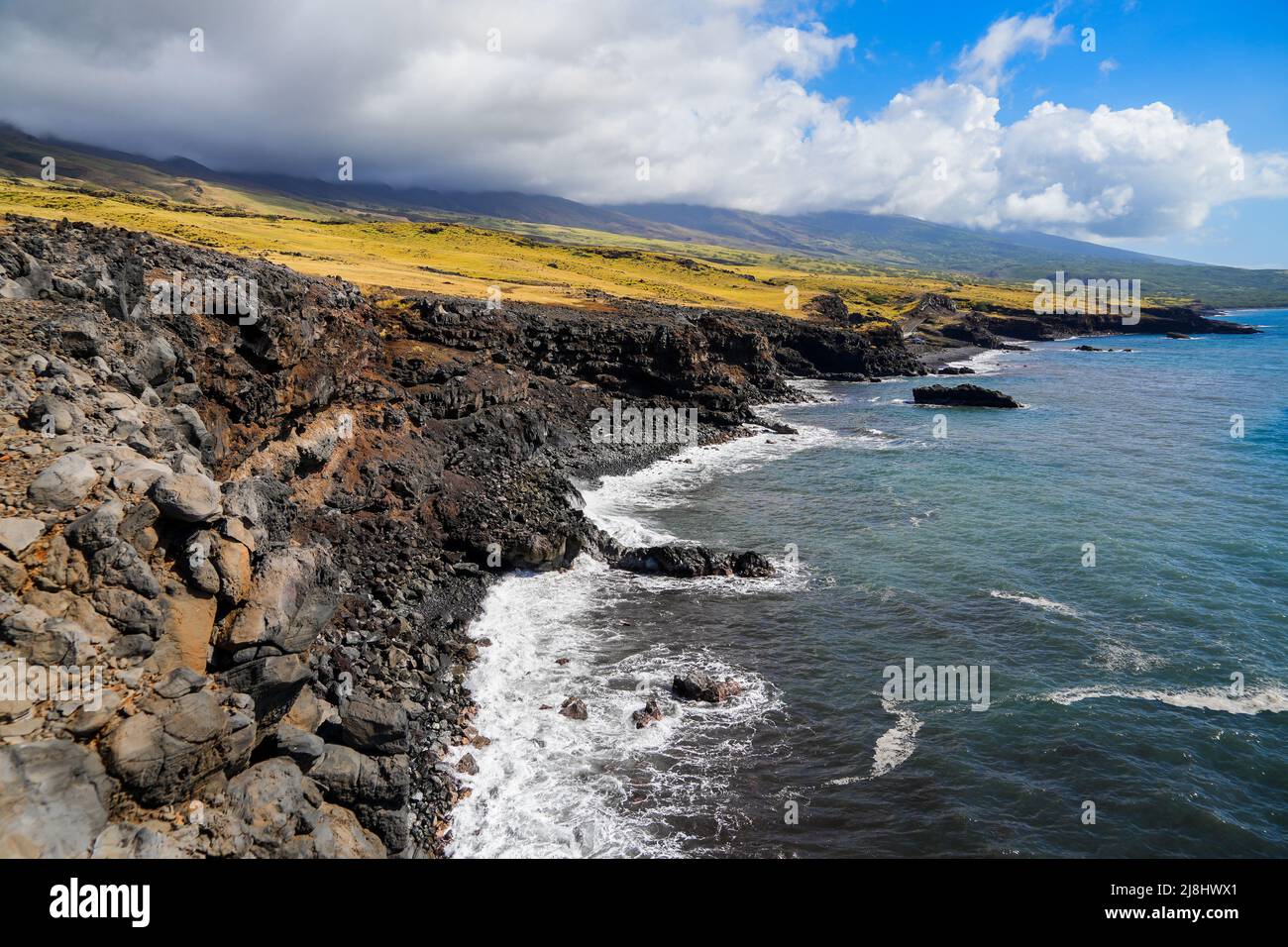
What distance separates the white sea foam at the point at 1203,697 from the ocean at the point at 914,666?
0.28ft

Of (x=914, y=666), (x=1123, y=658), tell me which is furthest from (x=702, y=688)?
(x=1123, y=658)

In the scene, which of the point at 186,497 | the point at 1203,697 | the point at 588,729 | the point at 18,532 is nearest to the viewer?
the point at 18,532

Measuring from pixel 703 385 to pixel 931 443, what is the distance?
20548mm

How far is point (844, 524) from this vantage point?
38.4 meters

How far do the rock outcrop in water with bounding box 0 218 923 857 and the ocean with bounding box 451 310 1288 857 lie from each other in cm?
239

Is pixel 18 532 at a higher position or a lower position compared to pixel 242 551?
higher

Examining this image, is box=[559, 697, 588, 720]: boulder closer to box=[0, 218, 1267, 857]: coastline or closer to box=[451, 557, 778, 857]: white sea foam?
box=[451, 557, 778, 857]: white sea foam

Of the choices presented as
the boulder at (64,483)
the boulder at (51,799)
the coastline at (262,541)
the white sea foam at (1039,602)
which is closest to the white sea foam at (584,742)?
the coastline at (262,541)

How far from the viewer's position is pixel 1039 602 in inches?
1110

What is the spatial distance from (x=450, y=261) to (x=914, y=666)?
101 metres

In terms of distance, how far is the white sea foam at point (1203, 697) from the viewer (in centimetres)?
2133

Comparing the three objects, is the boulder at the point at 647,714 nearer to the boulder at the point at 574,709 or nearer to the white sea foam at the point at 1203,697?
the boulder at the point at 574,709

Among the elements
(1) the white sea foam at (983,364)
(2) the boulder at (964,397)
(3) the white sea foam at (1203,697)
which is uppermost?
(1) the white sea foam at (983,364)

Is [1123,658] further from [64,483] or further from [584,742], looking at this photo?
[64,483]
